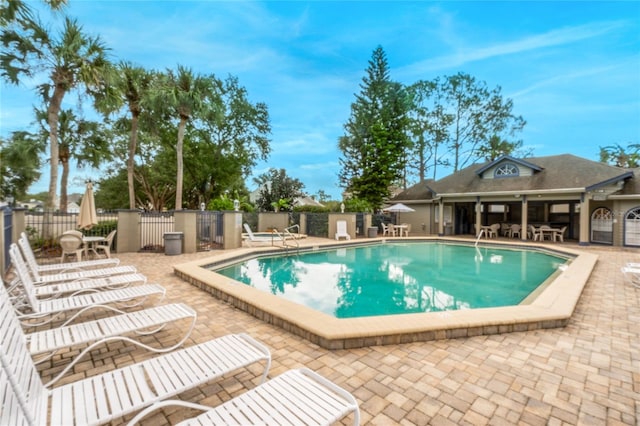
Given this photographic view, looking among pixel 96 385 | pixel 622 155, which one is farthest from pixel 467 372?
pixel 622 155

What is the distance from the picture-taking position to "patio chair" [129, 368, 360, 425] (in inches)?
68.0

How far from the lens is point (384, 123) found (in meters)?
24.8

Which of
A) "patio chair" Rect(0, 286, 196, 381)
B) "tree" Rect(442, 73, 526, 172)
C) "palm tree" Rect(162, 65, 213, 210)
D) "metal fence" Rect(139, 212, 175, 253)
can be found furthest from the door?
"palm tree" Rect(162, 65, 213, 210)

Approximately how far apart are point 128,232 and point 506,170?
20.5 metres

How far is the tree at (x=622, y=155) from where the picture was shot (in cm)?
2993

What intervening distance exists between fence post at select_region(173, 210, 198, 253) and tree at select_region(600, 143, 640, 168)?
3705cm

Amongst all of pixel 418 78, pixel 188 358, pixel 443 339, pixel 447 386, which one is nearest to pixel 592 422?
pixel 447 386

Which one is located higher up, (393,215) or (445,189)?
(445,189)

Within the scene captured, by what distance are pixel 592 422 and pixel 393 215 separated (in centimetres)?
1995

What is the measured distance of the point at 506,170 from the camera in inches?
734

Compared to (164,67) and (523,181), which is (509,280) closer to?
(523,181)

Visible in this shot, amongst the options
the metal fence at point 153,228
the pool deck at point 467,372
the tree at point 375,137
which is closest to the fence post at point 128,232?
the metal fence at point 153,228

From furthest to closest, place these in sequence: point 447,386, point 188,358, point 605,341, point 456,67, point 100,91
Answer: point 456,67 < point 100,91 < point 605,341 < point 447,386 < point 188,358

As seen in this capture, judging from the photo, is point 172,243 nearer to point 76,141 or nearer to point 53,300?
point 53,300
